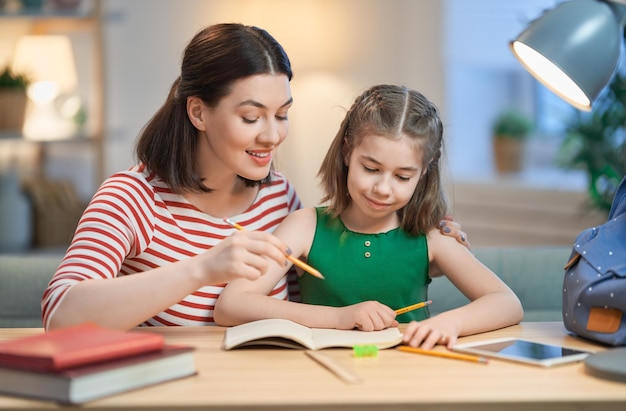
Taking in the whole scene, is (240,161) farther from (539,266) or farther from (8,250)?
(8,250)

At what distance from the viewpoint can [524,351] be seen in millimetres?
1462

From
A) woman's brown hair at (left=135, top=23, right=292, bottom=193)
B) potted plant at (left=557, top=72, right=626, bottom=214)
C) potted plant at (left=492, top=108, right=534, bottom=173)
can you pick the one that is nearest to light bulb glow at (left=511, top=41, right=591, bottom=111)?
woman's brown hair at (left=135, top=23, right=292, bottom=193)

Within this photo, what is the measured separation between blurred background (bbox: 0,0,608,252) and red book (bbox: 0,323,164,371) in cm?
298

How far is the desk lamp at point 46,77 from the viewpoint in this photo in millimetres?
4086

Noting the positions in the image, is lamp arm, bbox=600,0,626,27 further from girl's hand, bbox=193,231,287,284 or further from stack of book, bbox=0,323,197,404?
stack of book, bbox=0,323,197,404

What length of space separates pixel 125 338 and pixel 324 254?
0.68m

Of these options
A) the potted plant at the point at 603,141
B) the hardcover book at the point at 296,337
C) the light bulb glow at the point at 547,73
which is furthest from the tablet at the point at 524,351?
the potted plant at the point at 603,141

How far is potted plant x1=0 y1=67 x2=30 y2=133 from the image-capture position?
12.6ft

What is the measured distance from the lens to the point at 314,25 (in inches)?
181

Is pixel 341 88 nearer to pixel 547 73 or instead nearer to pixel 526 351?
pixel 547 73

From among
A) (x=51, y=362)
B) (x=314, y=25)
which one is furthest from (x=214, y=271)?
(x=314, y=25)

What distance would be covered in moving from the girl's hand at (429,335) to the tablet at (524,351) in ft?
0.07

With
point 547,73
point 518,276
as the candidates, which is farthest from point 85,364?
point 518,276

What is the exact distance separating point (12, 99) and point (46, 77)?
0.32m
